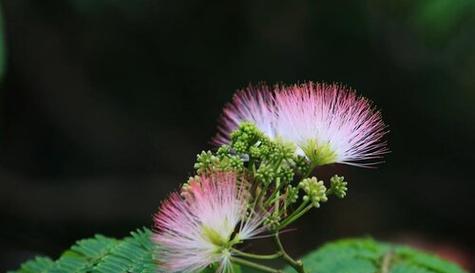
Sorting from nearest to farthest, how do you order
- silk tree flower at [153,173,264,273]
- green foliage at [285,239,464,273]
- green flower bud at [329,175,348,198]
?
silk tree flower at [153,173,264,273], green flower bud at [329,175,348,198], green foliage at [285,239,464,273]

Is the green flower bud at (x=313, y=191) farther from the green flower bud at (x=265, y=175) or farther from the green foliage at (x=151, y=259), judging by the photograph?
the green foliage at (x=151, y=259)

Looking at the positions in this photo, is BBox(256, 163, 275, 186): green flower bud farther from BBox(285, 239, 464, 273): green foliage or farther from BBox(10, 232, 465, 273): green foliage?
BBox(285, 239, 464, 273): green foliage

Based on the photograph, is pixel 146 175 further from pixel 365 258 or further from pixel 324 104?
pixel 324 104

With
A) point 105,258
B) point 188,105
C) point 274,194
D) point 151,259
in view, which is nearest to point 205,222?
point 274,194

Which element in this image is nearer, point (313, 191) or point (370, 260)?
point (313, 191)

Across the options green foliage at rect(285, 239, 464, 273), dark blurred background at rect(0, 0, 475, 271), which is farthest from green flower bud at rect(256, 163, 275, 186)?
dark blurred background at rect(0, 0, 475, 271)

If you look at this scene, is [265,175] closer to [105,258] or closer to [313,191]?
[313,191]
